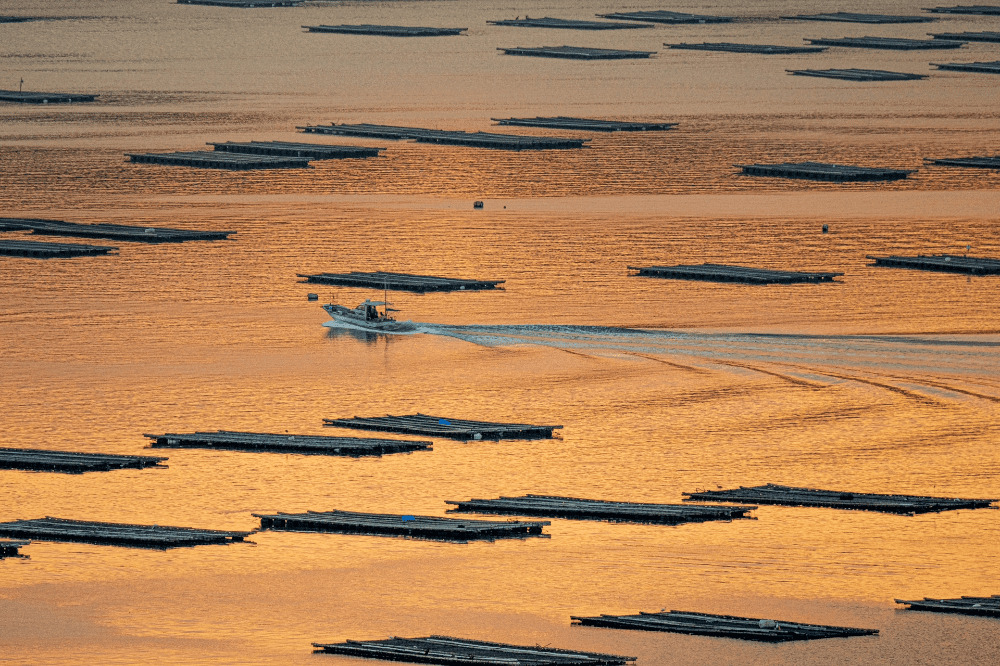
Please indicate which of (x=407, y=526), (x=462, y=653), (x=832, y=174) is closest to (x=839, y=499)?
(x=407, y=526)

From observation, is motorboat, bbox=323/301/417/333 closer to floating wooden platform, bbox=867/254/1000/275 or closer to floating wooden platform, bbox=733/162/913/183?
floating wooden platform, bbox=867/254/1000/275

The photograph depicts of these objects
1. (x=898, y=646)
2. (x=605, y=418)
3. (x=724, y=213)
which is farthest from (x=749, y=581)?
(x=724, y=213)

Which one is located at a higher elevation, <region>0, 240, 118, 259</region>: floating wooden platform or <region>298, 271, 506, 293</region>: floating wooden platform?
<region>0, 240, 118, 259</region>: floating wooden platform

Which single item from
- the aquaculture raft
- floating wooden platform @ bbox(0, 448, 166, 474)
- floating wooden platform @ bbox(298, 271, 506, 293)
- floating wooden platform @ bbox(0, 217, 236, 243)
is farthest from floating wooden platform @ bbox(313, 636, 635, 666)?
floating wooden platform @ bbox(0, 217, 236, 243)

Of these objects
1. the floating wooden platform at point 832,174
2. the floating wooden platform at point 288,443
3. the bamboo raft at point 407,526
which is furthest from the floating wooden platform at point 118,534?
the floating wooden platform at point 832,174

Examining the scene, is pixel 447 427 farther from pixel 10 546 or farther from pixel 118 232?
pixel 118 232

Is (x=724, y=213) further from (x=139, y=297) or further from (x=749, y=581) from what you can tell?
(x=749, y=581)

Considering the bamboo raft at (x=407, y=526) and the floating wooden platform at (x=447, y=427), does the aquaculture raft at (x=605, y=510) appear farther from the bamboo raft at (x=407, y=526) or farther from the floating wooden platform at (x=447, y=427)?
the floating wooden platform at (x=447, y=427)
